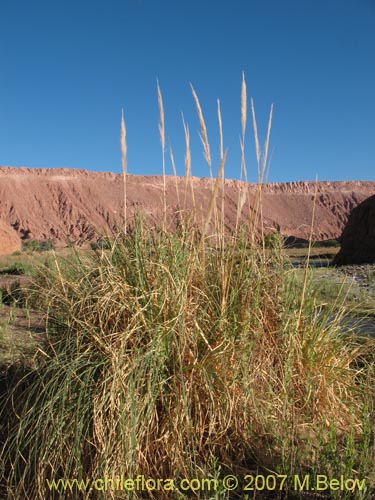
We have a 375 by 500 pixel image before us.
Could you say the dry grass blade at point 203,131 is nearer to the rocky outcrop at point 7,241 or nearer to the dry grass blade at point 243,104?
the dry grass blade at point 243,104

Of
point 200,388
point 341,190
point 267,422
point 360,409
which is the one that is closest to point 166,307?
point 200,388

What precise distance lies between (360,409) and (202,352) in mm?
928

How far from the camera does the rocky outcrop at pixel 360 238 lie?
48.0 feet

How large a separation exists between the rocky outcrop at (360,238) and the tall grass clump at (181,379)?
493 inches

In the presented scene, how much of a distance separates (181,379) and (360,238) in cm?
1439

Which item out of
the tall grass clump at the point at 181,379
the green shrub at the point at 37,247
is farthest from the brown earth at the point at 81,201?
the tall grass clump at the point at 181,379

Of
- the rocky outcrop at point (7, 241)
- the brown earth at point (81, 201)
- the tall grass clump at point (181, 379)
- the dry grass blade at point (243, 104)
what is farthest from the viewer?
the brown earth at point (81, 201)

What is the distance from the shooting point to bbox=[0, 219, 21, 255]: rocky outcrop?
18.9 metres

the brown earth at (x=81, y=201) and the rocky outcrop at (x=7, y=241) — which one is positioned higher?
the brown earth at (x=81, y=201)

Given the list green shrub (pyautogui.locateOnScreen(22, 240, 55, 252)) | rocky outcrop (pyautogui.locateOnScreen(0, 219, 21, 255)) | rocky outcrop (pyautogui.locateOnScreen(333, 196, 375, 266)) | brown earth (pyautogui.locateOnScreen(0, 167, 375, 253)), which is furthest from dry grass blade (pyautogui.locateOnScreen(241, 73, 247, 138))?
brown earth (pyautogui.locateOnScreen(0, 167, 375, 253))

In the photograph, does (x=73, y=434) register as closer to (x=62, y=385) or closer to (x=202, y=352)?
(x=62, y=385)

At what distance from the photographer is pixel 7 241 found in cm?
1933

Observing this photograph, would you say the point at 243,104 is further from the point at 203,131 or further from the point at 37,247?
the point at 37,247

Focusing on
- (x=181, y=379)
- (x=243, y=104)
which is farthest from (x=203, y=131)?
(x=181, y=379)
